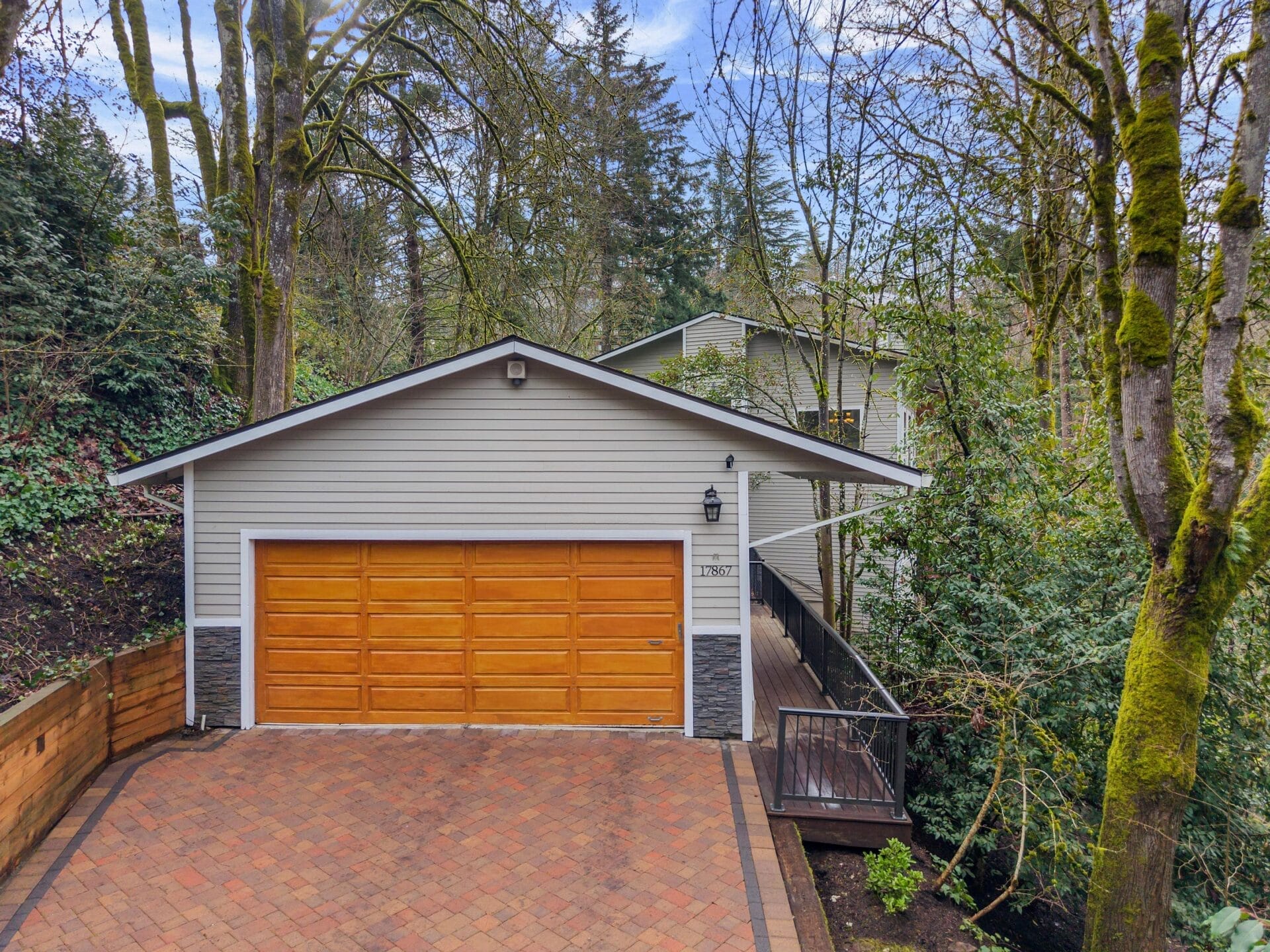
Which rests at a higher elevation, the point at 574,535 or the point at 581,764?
the point at 574,535

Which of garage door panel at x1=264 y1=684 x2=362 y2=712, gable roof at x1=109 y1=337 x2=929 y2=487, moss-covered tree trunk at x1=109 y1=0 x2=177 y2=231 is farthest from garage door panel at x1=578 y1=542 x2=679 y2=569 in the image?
moss-covered tree trunk at x1=109 y1=0 x2=177 y2=231

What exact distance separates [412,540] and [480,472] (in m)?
1.00

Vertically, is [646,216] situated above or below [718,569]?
above

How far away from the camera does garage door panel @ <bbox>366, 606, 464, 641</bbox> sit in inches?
260

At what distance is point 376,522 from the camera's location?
6.50 meters

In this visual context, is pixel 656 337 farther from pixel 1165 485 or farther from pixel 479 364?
pixel 1165 485

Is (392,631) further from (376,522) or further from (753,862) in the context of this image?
(753,862)

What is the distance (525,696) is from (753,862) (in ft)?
9.49

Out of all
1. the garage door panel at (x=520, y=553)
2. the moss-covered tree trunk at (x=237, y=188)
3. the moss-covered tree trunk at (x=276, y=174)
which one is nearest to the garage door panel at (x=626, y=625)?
the garage door panel at (x=520, y=553)

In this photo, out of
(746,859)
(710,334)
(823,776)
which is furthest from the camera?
(710,334)

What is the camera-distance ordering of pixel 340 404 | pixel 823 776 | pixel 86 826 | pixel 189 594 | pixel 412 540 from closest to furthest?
1. pixel 86 826
2. pixel 823 776
3. pixel 340 404
4. pixel 189 594
5. pixel 412 540

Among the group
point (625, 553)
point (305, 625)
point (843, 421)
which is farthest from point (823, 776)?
point (843, 421)

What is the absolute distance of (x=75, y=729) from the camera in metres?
5.10

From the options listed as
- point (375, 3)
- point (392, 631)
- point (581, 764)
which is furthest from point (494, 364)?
point (375, 3)
